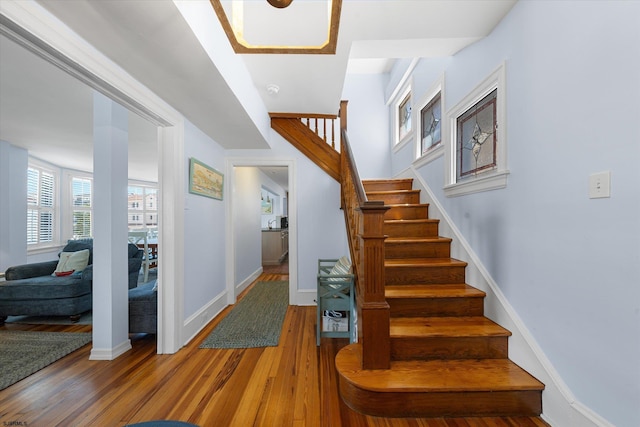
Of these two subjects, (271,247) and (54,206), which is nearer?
(54,206)

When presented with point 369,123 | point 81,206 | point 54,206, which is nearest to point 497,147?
point 369,123

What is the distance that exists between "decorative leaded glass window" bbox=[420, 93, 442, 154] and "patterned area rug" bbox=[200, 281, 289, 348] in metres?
2.86

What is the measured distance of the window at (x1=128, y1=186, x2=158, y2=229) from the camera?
786cm

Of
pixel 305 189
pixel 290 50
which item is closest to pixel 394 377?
pixel 290 50

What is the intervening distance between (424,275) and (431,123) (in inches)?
76.7

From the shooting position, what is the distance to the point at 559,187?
147 cm

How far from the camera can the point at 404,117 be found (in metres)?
3.96

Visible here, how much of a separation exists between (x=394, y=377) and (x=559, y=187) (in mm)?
1525

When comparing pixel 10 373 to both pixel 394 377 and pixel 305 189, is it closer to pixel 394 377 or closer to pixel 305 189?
pixel 394 377

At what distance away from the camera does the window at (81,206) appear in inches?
248

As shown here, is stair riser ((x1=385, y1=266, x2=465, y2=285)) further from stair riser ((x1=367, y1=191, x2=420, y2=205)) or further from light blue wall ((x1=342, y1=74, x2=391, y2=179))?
light blue wall ((x1=342, y1=74, x2=391, y2=179))

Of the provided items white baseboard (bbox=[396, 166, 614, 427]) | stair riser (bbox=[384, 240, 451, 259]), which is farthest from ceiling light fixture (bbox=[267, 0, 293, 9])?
white baseboard (bbox=[396, 166, 614, 427])

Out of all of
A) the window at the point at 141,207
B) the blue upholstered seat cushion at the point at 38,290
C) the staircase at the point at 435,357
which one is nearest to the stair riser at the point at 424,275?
the staircase at the point at 435,357

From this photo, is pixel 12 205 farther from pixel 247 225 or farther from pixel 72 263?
pixel 247 225
